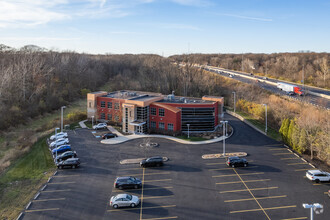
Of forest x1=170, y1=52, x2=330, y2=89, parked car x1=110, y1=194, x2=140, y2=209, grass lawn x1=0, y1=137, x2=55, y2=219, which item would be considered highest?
forest x1=170, y1=52, x2=330, y2=89

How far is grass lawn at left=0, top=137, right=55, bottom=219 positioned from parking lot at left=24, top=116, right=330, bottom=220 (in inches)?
63.3

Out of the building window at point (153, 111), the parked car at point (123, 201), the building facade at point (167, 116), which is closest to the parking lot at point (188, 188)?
the parked car at point (123, 201)

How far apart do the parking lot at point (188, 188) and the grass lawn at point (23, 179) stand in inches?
63.3

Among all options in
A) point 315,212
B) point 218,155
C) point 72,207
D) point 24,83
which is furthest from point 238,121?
point 24,83

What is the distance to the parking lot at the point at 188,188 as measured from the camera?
23266mm

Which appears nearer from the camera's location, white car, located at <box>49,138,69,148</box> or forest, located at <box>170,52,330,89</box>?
white car, located at <box>49,138,69,148</box>

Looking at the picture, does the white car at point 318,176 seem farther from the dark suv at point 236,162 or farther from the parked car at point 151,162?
the parked car at point 151,162

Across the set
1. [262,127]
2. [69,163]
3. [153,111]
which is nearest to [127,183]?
[69,163]

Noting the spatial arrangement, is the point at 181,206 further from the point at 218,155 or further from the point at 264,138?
the point at 264,138

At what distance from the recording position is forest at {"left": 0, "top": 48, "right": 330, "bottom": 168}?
3934 cm

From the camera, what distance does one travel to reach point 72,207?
79.7ft

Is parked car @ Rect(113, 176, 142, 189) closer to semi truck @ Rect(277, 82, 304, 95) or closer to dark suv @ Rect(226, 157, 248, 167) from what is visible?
dark suv @ Rect(226, 157, 248, 167)

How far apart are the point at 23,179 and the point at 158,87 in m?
67.8

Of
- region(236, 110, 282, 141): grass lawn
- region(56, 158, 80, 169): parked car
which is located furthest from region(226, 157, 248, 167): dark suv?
region(56, 158, 80, 169): parked car
